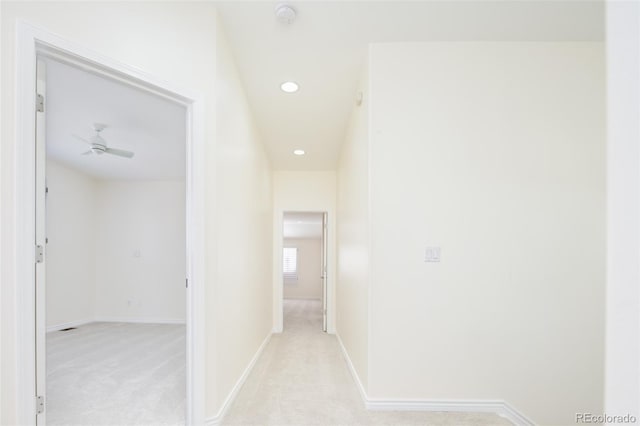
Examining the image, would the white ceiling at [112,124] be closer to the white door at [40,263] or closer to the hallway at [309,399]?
the white door at [40,263]

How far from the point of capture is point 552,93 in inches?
96.6

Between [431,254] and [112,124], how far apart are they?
358 centimetres

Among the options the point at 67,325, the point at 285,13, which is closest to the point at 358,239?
the point at 285,13

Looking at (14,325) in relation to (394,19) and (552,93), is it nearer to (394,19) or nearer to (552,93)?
(394,19)

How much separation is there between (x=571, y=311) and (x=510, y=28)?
210 cm

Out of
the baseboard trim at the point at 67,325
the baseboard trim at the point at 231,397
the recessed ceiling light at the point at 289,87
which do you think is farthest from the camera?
the baseboard trim at the point at 67,325

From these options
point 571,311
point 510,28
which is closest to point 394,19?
point 510,28

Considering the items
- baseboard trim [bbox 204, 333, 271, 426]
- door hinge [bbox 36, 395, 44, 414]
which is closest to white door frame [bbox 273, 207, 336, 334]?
baseboard trim [bbox 204, 333, 271, 426]

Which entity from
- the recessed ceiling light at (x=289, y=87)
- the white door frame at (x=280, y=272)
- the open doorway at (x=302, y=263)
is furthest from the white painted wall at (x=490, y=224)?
the open doorway at (x=302, y=263)

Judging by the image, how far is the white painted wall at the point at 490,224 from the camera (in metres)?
2.38

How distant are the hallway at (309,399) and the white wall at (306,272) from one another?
5967 mm

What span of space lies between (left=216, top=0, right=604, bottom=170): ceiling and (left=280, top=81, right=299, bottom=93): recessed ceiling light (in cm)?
6

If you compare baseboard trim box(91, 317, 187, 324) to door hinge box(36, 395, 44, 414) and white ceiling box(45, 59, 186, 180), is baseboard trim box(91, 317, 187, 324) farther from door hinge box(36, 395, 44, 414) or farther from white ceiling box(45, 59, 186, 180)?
door hinge box(36, 395, 44, 414)

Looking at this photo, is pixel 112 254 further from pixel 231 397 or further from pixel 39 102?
pixel 39 102
